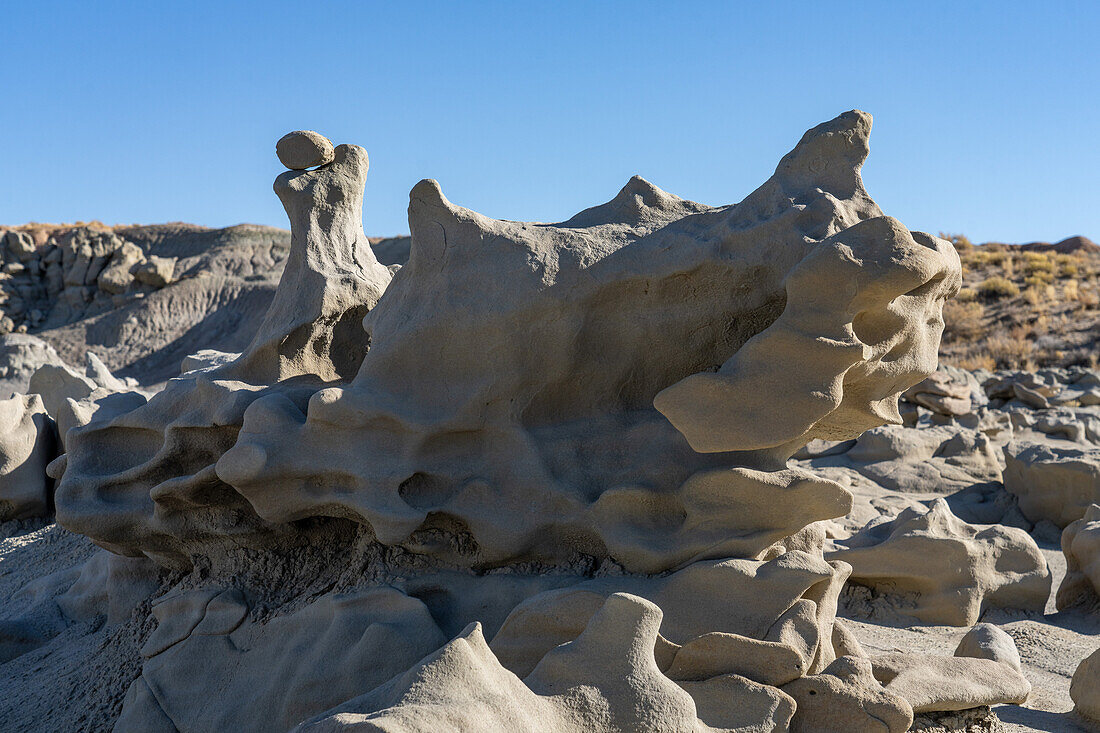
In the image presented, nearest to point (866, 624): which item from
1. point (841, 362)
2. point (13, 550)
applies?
point (841, 362)

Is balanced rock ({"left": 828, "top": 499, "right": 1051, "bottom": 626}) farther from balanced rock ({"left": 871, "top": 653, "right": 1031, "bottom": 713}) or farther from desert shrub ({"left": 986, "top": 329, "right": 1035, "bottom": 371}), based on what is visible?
desert shrub ({"left": 986, "top": 329, "right": 1035, "bottom": 371})

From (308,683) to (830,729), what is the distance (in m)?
1.22

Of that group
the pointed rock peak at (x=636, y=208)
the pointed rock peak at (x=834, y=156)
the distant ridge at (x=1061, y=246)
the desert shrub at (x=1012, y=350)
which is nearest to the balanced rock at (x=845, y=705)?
the pointed rock peak at (x=834, y=156)

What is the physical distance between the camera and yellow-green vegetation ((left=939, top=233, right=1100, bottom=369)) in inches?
747

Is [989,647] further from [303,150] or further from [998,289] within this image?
[998,289]

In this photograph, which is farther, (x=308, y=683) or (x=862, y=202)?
(x=862, y=202)

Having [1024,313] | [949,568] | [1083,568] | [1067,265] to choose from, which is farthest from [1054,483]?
[1067,265]

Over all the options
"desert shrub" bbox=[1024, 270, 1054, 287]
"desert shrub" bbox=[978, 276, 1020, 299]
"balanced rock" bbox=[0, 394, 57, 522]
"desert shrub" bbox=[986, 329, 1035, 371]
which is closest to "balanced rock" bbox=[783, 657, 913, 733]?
"balanced rock" bbox=[0, 394, 57, 522]

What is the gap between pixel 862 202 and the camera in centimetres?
253

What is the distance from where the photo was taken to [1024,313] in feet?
73.2

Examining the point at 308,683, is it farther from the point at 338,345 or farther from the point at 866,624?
the point at 866,624

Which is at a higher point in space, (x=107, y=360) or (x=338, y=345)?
(x=338, y=345)

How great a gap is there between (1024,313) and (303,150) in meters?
22.5

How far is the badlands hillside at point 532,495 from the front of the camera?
2.10 m
